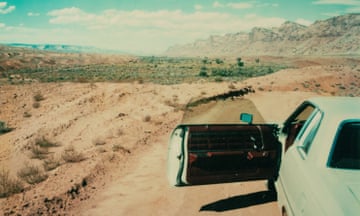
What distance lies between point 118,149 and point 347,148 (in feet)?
25.3

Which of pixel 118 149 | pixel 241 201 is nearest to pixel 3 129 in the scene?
pixel 118 149

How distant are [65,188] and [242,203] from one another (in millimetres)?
3736

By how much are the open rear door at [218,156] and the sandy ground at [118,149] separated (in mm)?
1083

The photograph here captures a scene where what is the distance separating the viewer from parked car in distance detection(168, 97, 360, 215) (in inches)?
133

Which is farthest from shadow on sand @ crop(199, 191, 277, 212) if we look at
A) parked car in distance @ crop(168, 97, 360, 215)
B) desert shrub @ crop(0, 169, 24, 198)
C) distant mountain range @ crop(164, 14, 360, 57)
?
distant mountain range @ crop(164, 14, 360, 57)

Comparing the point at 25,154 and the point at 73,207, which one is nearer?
the point at 73,207

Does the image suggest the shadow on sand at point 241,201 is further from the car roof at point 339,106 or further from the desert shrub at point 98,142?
the desert shrub at point 98,142

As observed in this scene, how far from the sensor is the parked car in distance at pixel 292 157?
3.37m

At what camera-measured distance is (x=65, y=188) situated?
777cm

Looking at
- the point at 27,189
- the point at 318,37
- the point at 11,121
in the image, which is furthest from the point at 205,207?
the point at 318,37

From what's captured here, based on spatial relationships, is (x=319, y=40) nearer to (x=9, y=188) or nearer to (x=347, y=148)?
(x=9, y=188)

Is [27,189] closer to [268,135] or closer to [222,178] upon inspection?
[222,178]

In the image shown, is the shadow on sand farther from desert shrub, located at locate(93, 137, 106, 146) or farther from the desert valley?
desert shrub, located at locate(93, 137, 106, 146)

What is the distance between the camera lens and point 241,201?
21.8 ft
